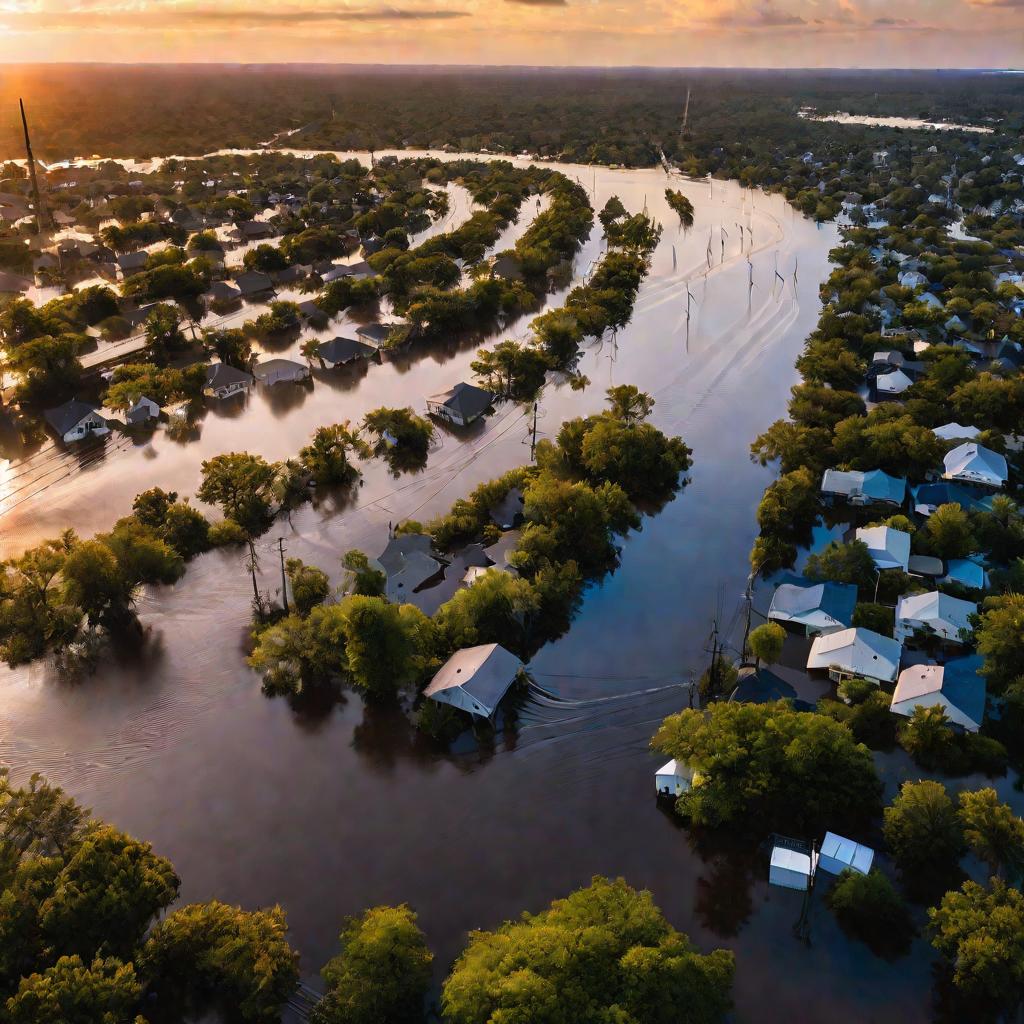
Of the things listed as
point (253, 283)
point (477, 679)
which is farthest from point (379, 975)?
point (253, 283)

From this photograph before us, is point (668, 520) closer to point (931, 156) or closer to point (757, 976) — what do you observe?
point (757, 976)

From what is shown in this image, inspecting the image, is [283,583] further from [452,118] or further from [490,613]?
[452,118]

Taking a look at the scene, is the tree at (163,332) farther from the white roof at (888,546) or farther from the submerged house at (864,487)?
the white roof at (888,546)

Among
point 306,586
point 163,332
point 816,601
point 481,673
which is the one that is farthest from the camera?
point 163,332

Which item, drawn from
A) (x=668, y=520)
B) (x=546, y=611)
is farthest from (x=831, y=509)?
(x=546, y=611)

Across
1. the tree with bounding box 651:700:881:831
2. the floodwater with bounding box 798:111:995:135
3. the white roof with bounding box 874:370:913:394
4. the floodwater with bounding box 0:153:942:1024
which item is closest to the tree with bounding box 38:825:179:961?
the floodwater with bounding box 0:153:942:1024

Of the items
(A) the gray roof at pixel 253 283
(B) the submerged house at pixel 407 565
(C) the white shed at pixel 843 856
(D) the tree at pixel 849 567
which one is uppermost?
(A) the gray roof at pixel 253 283

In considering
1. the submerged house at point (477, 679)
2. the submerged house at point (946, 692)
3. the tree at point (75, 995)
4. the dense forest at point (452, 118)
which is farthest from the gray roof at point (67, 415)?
the dense forest at point (452, 118)
